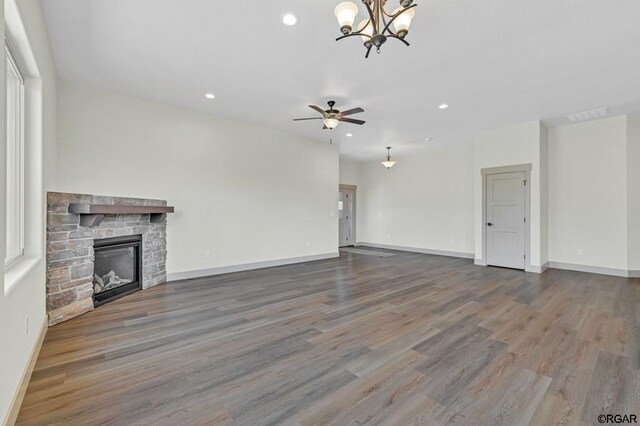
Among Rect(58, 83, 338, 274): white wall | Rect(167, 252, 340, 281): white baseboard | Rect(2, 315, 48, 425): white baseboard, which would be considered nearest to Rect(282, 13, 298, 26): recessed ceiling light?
Rect(58, 83, 338, 274): white wall

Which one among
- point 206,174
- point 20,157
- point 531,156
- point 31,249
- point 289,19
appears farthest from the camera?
point 531,156

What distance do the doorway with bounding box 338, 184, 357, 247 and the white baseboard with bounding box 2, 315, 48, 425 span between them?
8.13m

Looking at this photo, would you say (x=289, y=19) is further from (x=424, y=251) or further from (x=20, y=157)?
(x=424, y=251)

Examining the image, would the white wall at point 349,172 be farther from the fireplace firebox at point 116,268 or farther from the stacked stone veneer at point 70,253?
the stacked stone veneer at point 70,253

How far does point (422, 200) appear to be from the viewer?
344 inches

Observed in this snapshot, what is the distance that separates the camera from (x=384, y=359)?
2.40 meters

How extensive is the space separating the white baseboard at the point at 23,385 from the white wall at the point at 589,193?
813 centimetres

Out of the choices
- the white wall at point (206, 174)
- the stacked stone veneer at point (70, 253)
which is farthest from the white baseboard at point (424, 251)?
the stacked stone veneer at point (70, 253)

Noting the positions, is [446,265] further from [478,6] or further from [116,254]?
[116,254]

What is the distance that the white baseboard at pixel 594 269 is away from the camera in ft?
17.5

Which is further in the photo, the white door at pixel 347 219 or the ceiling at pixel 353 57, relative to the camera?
the white door at pixel 347 219

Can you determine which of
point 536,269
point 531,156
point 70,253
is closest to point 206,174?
point 70,253

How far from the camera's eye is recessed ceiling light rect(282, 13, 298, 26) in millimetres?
2709

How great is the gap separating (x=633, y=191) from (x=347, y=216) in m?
6.93
